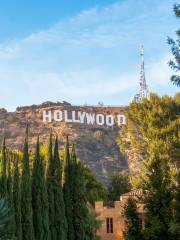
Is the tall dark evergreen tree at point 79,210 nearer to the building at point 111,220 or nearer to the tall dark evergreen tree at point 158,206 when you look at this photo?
the tall dark evergreen tree at point 158,206

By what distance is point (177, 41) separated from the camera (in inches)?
548

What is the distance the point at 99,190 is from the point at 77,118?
42.8 m

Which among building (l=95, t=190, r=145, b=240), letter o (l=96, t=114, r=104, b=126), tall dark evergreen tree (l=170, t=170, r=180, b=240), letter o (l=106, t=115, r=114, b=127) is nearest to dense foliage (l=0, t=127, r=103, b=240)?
tall dark evergreen tree (l=170, t=170, r=180, b=240)

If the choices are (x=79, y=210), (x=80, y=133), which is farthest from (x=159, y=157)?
(x=80, y=133)

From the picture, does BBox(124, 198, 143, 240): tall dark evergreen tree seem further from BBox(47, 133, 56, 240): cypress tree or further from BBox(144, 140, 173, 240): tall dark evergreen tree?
BBox(47, 133, 56, 240): cypress tree

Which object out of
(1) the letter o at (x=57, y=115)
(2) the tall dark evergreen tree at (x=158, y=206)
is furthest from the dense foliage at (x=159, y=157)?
(1) the letter o at (x=57, y=115)

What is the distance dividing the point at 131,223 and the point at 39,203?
Result: 21.9ft

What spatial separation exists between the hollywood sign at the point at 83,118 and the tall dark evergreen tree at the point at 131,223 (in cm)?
5579

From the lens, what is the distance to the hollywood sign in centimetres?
8712

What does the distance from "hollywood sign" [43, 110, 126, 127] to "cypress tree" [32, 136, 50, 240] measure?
60272mm

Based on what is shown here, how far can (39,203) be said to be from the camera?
997 inches

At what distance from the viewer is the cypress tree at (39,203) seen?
2498 centimetres

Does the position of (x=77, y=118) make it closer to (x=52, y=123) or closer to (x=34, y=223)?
(x=52, y=123)

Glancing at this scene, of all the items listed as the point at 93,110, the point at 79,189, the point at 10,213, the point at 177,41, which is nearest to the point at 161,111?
the point at 79,189
